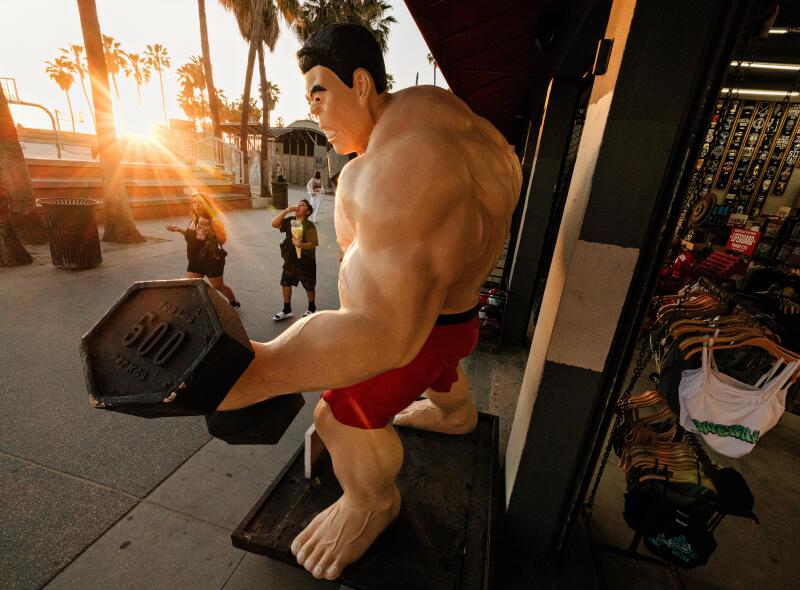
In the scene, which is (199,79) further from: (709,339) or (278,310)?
(709,339)

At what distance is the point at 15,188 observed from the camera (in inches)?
247

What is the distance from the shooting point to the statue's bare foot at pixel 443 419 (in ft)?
8.09

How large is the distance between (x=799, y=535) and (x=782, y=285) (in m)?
3.64

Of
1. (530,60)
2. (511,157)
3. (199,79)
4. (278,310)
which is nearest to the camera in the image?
(511,157)

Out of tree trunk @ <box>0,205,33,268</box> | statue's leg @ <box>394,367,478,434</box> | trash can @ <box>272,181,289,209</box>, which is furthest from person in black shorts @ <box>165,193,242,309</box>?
trash can @ <box>272,181,289,209</box>

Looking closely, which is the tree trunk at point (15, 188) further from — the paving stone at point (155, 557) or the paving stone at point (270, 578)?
the paving stone at point (270, 578)

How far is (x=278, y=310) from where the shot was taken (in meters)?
5.18

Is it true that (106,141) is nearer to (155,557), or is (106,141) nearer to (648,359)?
(155,557)

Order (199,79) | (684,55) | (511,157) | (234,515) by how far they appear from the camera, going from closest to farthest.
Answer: (684,55), (511,157), (234,515), (199,79)

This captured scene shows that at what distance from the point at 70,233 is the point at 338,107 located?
21.2 ft

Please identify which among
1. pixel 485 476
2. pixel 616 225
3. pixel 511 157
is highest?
pixel 511 157

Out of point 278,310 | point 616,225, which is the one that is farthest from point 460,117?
point 278,310

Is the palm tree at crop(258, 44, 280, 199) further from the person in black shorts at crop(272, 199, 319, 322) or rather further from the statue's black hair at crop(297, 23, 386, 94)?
the statue's black hair at crop(297, 23, 386, 94)

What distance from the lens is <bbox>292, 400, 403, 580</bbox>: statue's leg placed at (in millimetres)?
1552
